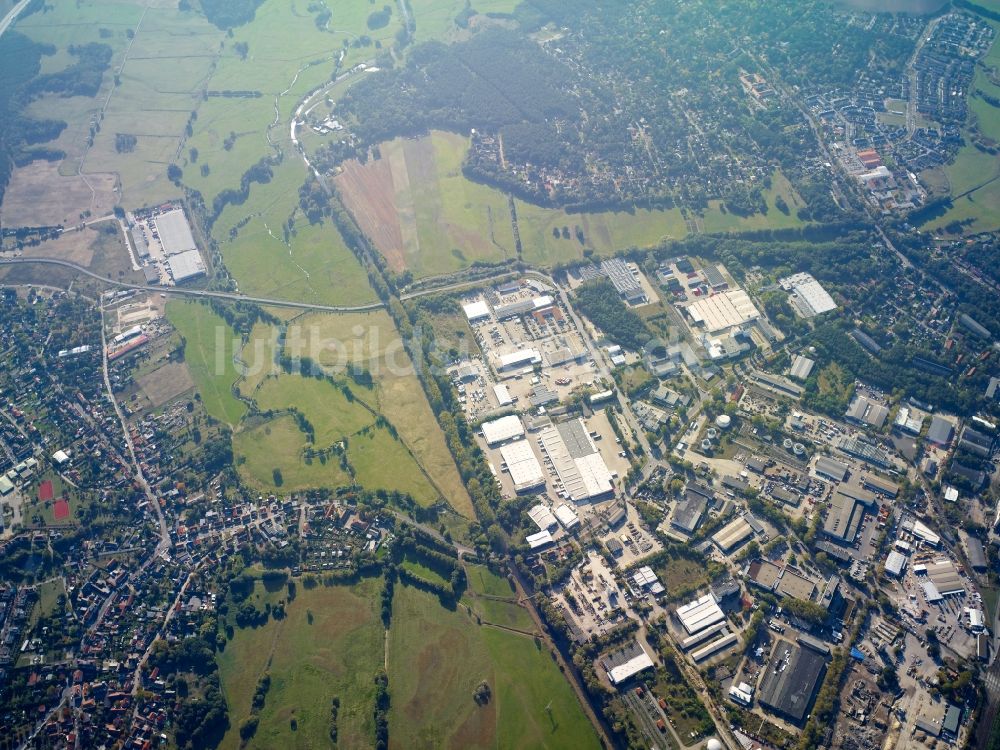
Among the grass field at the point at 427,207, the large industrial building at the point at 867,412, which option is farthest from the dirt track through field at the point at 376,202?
the large industrial building at the point at 867,412

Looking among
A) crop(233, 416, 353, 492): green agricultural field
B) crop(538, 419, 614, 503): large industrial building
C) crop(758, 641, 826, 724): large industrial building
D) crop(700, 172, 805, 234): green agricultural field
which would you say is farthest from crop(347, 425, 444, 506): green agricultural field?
crop(700, 172, 805, 234): green agricultural field

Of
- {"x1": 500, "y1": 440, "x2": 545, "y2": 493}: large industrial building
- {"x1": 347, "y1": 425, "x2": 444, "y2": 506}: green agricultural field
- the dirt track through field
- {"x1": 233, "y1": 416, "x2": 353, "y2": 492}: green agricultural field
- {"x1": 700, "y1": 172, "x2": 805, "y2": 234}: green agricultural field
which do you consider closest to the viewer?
{"x1": 500, "y1": 440, "x2": 545, "y2": 493}: large industrial building

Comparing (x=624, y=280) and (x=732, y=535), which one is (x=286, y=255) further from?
(x=732, y=535)

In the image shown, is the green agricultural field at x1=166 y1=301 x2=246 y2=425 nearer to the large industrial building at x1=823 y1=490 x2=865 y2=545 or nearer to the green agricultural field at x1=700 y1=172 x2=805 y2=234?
the large industrial building at x1=823 y1=490 x2=865 y2=545

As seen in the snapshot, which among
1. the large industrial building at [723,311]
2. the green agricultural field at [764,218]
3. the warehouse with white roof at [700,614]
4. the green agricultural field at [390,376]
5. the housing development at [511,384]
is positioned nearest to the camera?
the housing development at [511,384]

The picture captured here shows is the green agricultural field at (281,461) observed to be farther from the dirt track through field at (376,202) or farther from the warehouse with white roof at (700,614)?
the warehouse with white roof at (700,614)

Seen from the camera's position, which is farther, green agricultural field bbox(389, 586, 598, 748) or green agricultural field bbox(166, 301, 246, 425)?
green agricultural field bbox(166, 301, 246, 425)

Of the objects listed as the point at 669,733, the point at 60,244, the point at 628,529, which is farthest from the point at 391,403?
the point at 60,244

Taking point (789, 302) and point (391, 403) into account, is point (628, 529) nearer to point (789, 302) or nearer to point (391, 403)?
point (391, 403)
